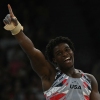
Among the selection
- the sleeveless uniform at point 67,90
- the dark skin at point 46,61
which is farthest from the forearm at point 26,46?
the sleeveless uniform at point 67,90

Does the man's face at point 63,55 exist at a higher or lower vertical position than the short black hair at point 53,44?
lower

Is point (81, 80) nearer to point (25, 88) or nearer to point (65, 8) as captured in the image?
point (25, 88)

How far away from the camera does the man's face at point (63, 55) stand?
18.9 ft

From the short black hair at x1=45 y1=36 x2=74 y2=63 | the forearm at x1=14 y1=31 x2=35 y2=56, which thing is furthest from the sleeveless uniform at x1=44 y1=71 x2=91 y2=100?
the forearm at x1=14 y1=31 x2=35 y2=56

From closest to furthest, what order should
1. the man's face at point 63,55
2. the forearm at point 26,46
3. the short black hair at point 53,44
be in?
1. the forearm at point 26,46
2. the man's face at point 63,55
3. the short black hair at point 53,44

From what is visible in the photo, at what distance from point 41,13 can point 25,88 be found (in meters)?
3.11

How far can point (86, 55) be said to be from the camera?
1211 centimetres

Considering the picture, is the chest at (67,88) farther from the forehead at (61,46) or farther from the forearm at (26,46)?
the forearm at (26,46)

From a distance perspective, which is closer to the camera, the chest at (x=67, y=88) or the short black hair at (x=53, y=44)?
the chest at (x=67, y=88)

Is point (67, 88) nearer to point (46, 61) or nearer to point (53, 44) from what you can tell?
point (46, 61)

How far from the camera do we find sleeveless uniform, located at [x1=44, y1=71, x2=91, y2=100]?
5.61 m

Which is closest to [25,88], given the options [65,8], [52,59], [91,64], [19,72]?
[19,72]

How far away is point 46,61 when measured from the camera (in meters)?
5.66

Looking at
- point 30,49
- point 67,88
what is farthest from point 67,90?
point 30,49
